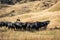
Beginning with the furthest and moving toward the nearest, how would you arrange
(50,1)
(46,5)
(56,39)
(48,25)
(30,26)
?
(50,1)
(46,5)
(48,25)
(30,26)
(56,39)

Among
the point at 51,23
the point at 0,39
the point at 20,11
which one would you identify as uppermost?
the point at 0,39

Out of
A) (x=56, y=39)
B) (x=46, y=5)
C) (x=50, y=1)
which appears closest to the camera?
(x=56, y=39)

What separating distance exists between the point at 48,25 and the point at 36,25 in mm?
3925

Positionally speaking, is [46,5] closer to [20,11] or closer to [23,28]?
[20,11]

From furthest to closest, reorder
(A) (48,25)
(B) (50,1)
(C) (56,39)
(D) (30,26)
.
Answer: (B) (50,1), (A) (48,25), (D) (30,26), (C) (56,39)

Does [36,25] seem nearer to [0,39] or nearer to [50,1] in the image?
[0,39]

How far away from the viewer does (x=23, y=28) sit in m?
36.3

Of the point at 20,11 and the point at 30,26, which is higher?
the point at 30,26

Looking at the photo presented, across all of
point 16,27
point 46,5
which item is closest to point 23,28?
point 16,27

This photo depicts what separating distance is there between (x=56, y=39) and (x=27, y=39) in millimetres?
3269

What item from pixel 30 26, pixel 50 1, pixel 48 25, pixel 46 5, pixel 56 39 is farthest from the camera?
pixel 50 1

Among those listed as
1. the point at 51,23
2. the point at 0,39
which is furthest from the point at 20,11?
the point at 0,39

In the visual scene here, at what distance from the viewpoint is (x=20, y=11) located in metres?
88.6

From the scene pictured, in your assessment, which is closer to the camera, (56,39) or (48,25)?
(56,39)
